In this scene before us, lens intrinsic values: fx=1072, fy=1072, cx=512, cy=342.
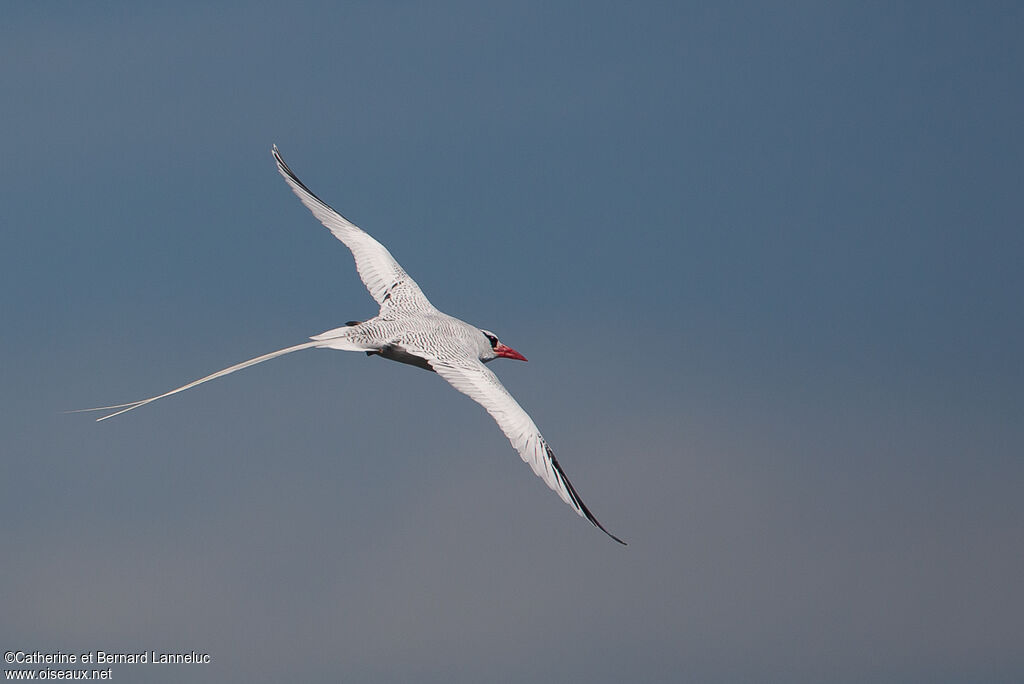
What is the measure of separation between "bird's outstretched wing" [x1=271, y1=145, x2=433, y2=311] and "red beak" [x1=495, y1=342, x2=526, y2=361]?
68.8 inches

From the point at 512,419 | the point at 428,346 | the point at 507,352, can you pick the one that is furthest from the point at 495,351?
the point at 512,419

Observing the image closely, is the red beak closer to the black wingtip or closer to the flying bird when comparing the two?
the flying bird

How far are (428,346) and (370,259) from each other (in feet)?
19.2

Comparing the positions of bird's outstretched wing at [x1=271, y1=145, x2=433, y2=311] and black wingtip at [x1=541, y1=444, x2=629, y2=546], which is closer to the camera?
black wingtip at [x1=541, y1=444, x2=629, y2=546]

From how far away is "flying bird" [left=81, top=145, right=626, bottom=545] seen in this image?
1736 centimetres

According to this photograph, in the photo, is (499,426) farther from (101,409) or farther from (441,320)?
(101,409)

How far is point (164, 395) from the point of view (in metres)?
17.5

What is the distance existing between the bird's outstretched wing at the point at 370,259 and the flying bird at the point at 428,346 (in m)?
0.02

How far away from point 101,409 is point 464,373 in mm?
5991

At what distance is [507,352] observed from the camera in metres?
23.4

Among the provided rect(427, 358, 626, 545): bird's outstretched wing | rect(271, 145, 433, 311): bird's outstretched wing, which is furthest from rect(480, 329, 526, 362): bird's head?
rect(427, 358, 626, 545): bird's outstretched wing

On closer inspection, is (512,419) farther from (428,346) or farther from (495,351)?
(495,351)

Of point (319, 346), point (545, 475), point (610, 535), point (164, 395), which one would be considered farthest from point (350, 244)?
point (610, 535)

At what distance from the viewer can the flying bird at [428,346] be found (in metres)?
17.4
